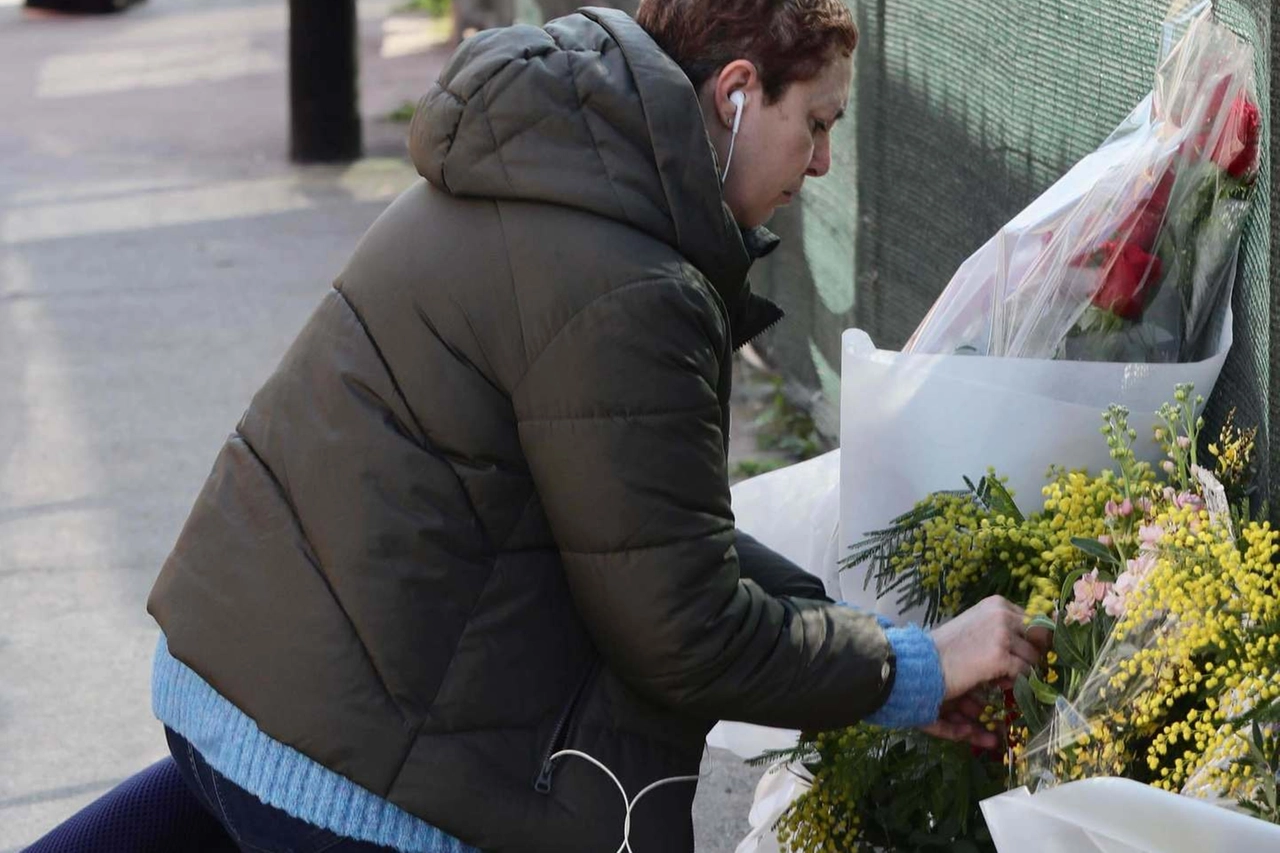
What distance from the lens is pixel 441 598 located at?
191cm

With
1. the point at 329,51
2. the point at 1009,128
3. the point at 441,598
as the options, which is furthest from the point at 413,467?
the point at 329,51

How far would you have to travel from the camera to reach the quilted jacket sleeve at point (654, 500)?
1813mm

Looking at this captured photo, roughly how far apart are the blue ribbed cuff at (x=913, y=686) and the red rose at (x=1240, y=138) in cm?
72

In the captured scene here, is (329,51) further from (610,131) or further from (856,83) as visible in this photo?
(610,131)

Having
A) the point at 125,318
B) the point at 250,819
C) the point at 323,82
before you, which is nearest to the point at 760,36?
the point at 250,819

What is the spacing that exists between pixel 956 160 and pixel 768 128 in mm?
1995

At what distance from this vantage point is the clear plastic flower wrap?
86.0 inches

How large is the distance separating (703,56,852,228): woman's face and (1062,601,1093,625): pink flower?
0.60 metres

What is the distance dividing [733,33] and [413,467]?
24.2 inches

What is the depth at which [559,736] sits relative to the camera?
199 centimetres

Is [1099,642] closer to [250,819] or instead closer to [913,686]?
[913,686]

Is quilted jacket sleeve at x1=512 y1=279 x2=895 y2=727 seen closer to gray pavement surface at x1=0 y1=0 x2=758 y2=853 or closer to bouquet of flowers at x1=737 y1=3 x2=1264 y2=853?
bouquet of flowers at x1=737 y1=3 x2=1264 y2=853

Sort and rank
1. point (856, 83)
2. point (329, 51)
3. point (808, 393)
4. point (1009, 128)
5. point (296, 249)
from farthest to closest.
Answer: point (329, 51) < point (296, 249) < point (808, 393) < point (856, 83) < point (1009, 128)

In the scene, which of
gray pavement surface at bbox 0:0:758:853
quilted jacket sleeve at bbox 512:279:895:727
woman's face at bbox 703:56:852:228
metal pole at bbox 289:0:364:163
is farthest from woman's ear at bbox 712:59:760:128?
metal pole at bbox 289:0:364:163
